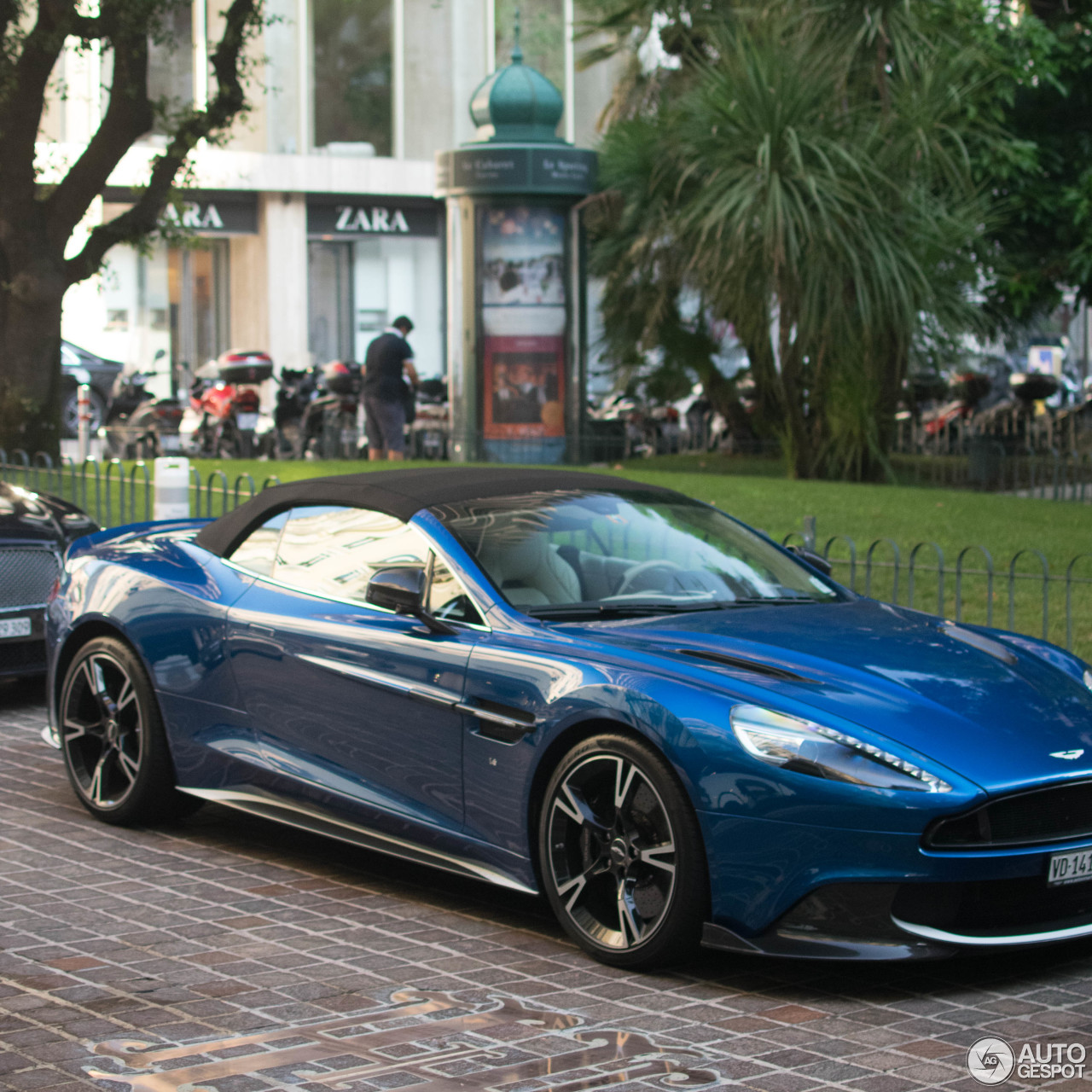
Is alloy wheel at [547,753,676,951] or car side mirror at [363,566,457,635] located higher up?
car side mirror at [363,566,457,635]

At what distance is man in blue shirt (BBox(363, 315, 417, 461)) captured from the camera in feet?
66.2

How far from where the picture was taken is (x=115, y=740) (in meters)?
6.63

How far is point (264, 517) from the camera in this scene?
6.47m

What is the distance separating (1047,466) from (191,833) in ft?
53.3

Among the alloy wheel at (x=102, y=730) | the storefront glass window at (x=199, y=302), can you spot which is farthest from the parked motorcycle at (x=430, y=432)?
the storefront glass window at (x=199, y=302)

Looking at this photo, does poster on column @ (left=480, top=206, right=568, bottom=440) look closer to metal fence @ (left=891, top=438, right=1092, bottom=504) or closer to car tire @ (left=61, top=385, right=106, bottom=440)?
metal fence @ (left=891, top=438, right=1092, bottom=504)

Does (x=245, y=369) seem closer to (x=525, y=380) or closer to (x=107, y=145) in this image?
(x=525, y=380)

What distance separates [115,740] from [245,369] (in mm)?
18200

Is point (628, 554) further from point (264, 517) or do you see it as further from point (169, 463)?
point (169, 463)

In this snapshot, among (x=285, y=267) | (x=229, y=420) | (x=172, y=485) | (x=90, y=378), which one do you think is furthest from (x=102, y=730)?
(x=285, y=267)

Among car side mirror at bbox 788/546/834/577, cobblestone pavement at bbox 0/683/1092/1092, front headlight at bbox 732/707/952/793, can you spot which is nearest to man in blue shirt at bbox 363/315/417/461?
car side mirror at bbox 788/546/834/577

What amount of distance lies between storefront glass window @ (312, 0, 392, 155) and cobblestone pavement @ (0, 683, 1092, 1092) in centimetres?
3483

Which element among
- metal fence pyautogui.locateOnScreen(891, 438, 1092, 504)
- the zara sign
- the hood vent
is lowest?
the hood vent

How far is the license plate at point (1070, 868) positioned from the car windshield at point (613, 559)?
1477 mm
